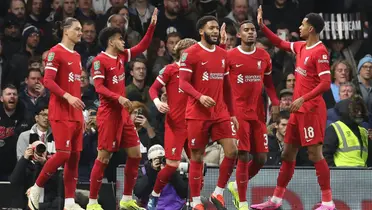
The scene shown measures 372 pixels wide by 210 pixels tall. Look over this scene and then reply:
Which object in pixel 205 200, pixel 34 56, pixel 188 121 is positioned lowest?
pixel 205 200

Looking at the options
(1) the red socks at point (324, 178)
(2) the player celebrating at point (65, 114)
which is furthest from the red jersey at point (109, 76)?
(1) the red socks at point (324, 178)

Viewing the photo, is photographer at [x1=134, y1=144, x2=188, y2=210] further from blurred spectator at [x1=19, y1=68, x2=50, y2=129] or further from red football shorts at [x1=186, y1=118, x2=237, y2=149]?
blurred spectator at [x1=19, y1=68, x2=50, y2=129]

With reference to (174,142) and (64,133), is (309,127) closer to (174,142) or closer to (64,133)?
(174,142)

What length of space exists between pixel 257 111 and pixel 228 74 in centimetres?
72

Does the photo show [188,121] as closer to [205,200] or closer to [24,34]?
[205,200]

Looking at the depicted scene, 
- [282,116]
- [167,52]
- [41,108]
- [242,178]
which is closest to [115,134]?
[242,178]

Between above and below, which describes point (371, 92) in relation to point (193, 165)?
above

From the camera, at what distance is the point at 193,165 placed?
1537 cm

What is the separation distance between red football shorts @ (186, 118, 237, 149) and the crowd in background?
5.05 ft

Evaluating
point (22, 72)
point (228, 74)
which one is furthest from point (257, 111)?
point (22, 72)

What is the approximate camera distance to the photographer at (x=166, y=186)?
16422 mm

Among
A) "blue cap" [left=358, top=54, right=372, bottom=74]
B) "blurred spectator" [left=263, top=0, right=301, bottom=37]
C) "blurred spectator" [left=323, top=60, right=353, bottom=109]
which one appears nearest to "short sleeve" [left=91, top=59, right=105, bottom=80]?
"blurred spectator" [left=323, top=60, right=353, bottom=109]

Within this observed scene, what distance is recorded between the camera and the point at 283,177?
52.3ft

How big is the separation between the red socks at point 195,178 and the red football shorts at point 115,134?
0.97m
